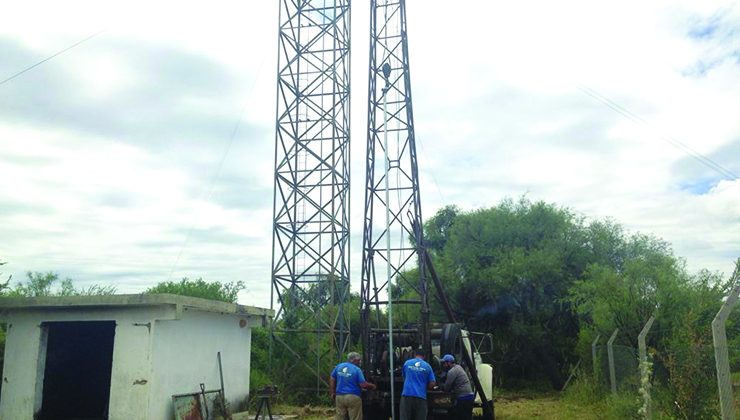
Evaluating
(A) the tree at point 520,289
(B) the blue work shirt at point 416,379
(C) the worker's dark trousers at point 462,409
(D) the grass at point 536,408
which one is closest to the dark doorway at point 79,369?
(B) the blue work shirt at point 416,379

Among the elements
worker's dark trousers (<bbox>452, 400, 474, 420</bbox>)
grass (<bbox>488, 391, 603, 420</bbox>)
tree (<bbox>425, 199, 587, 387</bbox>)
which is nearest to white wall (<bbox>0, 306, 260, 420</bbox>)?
worker's dark trousers (<bbox>452, 400, 474, 420</bbox>)

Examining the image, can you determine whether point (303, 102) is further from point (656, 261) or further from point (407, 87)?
point (656, 261)

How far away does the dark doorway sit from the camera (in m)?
16.1

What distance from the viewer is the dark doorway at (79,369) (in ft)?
52.9

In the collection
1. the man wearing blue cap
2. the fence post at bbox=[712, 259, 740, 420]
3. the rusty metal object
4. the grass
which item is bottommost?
the grass

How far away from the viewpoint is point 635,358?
16.3m

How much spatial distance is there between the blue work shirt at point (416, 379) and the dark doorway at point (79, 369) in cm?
796

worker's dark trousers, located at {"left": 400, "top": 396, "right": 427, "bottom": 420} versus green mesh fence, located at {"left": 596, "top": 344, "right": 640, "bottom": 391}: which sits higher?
green mesh fence, located at {"left": 596, "top": 344, "right": 640, "bottom": 391}

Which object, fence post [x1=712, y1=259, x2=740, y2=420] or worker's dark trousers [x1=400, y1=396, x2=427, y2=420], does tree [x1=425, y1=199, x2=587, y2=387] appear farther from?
fence post [x1=712, y1=259, x2=740, y2=420]

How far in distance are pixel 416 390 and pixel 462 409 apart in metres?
2.06

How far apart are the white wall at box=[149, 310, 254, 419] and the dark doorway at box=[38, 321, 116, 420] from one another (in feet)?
8.38

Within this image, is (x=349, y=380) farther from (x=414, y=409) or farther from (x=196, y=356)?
(x=196, y=356)

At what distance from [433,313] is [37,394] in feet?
63.7

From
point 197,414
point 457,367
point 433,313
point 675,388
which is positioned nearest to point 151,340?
point 197,414
